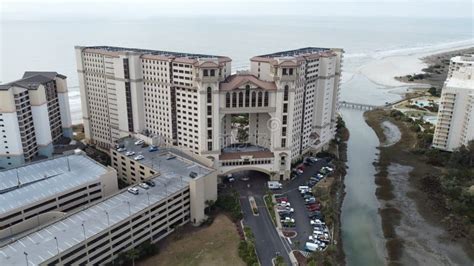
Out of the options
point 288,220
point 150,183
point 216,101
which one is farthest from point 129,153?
point 288,220

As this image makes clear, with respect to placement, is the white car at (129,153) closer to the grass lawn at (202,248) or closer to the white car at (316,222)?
the grass lawn at (202,248)

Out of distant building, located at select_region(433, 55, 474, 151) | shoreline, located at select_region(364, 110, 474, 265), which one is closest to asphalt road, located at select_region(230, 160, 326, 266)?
shoreline, located at select_region(364, 110, 474, 265)

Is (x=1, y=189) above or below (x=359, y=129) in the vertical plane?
above

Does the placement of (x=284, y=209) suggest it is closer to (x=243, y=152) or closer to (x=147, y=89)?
(x=243, y=152)

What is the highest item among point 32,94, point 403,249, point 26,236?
point 32,94

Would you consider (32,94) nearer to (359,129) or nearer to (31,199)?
(31,199)

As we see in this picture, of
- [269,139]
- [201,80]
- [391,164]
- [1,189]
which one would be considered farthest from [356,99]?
[1,189]
